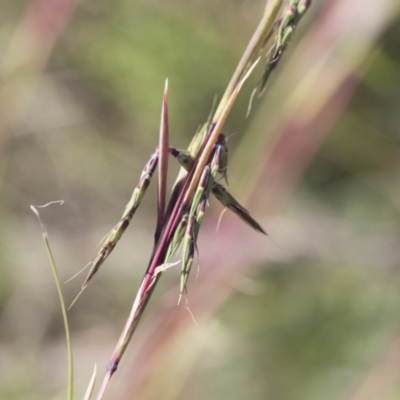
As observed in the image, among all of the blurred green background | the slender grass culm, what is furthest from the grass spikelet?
the blurred green background

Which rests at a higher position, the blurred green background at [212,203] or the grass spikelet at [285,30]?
the grass spikelet at [285,30]

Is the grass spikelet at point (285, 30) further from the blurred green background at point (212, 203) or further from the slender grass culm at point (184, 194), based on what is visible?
the blurred green background at point (212, 203)

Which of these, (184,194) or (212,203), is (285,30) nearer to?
(184,194)

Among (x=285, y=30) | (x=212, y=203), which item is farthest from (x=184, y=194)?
(x=212, y=203)

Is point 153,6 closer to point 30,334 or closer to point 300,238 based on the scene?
point 300,238

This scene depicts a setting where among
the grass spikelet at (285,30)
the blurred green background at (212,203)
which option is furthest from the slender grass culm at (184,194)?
the blurred green background at (212,203)

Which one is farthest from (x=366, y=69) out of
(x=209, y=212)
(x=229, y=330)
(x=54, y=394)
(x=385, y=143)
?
(x=54, y=394)
